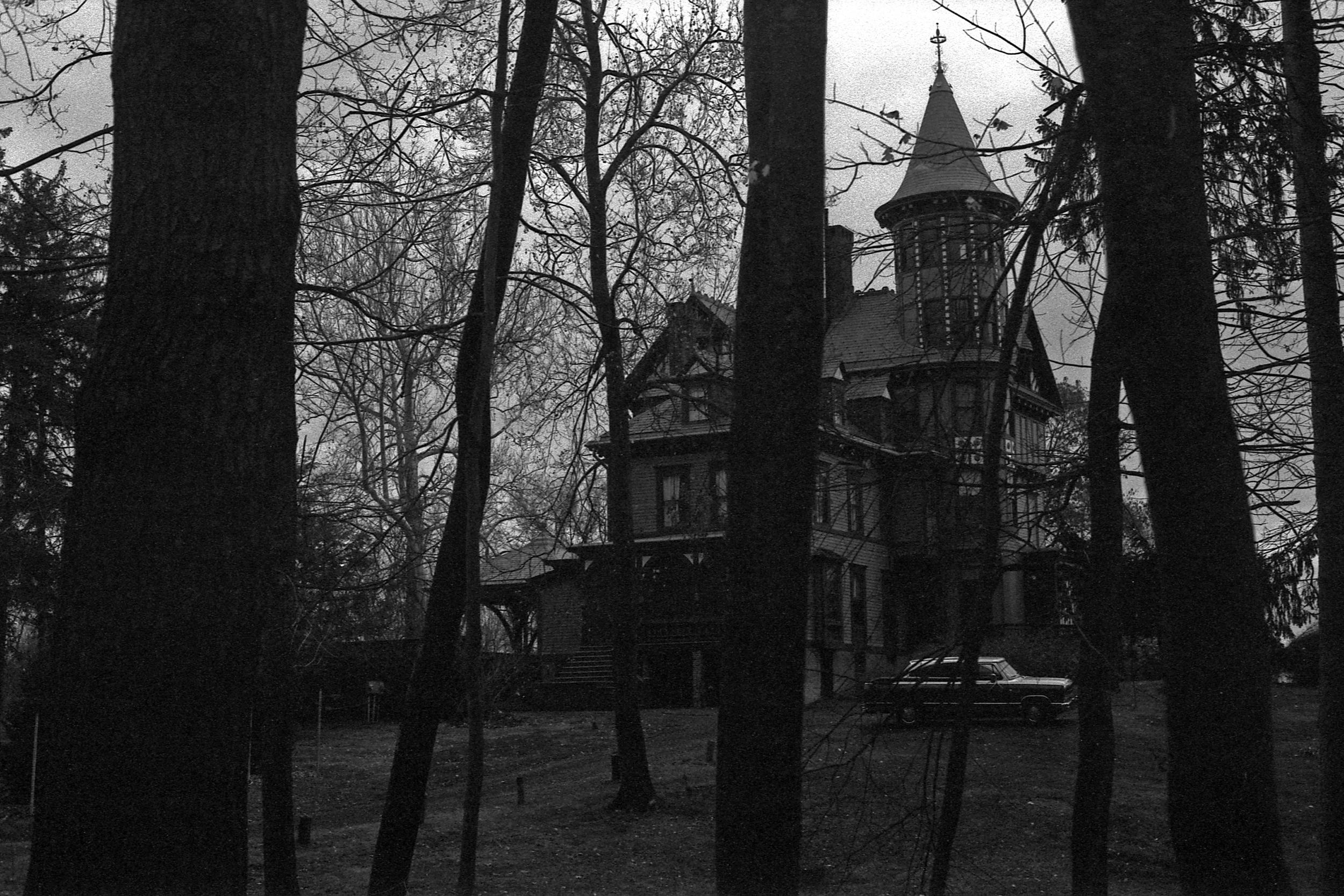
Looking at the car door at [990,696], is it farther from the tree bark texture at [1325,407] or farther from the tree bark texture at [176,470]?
the tree bark texture at [176,470]

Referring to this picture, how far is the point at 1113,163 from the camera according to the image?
4.61 meters

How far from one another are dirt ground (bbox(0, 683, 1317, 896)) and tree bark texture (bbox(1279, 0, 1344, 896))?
1898 millimetres

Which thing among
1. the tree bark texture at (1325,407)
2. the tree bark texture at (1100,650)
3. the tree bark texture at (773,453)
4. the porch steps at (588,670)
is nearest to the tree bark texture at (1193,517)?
the tree bark texture at (773,453)

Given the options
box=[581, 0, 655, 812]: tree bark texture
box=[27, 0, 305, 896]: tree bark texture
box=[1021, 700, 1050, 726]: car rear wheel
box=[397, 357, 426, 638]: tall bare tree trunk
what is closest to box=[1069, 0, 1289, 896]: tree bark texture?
box=[27, 0, 305, 896]: tree bark texture

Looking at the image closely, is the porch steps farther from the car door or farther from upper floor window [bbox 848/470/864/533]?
upper floor window [bbox 848/470/864/533]

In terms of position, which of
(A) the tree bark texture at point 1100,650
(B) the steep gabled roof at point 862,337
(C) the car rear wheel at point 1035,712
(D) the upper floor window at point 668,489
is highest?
(B) the steep gabled roof at point 862,337

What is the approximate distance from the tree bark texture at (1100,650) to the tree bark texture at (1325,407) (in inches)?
59.8

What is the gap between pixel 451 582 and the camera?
9.30 m

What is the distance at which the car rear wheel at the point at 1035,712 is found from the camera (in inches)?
1011

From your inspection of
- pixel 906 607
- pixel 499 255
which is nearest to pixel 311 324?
pixel 499 255

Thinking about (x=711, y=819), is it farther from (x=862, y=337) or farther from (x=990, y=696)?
(x=862, y=337)

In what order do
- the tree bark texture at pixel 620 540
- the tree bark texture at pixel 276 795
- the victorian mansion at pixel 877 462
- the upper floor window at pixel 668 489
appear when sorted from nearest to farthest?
the victorian mansion at pixel 877 462, the tree bark texture at pixel 276 795, the tree bark texture at pixel 620 540, the upper floor window at pixel 668 489

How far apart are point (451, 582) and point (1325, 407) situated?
6.30 meters

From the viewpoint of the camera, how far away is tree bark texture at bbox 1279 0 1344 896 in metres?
7.49
